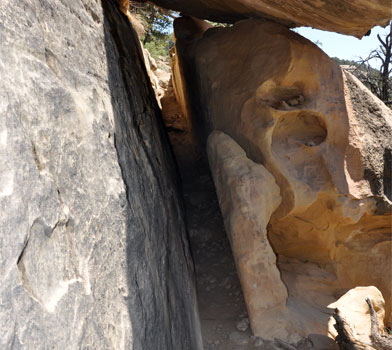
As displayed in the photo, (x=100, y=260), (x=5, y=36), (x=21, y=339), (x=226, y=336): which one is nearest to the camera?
(x=21, y=339)

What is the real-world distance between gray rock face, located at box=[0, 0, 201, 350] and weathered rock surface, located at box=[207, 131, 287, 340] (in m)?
0.96

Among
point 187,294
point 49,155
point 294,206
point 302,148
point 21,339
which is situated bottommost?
point 187,294

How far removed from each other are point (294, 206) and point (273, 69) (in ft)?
4.44

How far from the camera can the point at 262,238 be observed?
367 cm

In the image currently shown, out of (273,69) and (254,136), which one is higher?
(273,69)

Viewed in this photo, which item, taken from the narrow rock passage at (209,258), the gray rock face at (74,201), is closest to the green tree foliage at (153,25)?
the narrow rock passage at (209,258)

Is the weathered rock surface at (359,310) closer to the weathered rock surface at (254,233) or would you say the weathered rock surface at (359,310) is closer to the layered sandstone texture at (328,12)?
the weathered rock surface at (254,233)

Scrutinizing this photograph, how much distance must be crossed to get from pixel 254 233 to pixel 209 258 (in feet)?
3.14

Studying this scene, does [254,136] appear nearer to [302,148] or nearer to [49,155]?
[302,148]

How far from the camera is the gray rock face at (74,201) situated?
4.09 ft

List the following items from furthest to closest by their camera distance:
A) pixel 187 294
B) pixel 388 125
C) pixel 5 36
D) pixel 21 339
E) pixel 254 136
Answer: pixel 388 125 → pixel 254 136 → pixel 187 294 → pixel 5 36 → pixel 21 339

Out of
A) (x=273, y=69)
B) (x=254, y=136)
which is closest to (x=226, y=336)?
(x=254, y=136)

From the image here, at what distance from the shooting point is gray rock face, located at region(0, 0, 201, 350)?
125 centimetres

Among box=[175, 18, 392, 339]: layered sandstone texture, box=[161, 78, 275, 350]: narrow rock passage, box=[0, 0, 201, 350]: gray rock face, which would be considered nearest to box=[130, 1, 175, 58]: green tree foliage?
box=[161, 78, 275, 350]: narrow rock passage
